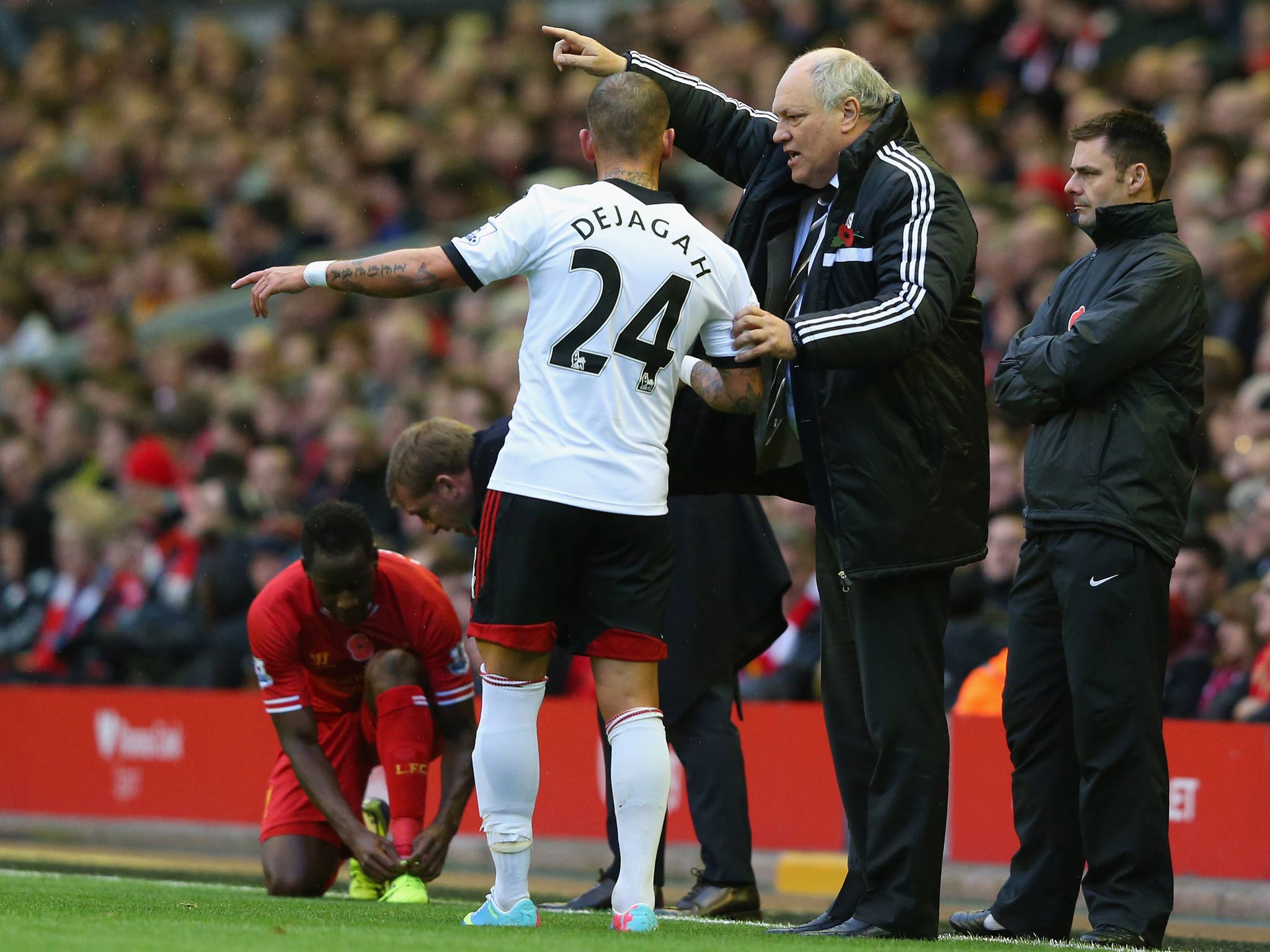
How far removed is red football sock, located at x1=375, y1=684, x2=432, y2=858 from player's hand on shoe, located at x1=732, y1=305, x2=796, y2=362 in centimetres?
243

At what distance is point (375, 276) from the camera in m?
5.39

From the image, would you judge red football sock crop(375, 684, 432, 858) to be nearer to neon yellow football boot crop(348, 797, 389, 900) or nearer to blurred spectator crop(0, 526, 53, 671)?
neon yellow football boot crop(348, 797, 389, 900)

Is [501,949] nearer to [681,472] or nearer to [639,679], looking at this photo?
[639,679]

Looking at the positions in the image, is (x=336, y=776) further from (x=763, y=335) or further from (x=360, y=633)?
(x=763, y=335)

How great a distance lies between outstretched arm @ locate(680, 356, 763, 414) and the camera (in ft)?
18.7

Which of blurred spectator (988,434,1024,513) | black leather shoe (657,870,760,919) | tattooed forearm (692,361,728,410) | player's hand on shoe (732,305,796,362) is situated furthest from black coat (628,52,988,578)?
blurred spectator (988,434,1024,513)

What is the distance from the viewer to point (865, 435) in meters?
5.58

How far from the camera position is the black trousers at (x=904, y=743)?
549 centimetres

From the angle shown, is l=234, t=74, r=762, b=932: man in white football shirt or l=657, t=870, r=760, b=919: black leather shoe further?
l=657, t=870, r=760, b=919: black leather shoe

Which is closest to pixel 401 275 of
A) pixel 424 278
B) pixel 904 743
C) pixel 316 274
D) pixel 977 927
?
pixel 424 278

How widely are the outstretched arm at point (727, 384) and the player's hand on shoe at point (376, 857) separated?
2294mm

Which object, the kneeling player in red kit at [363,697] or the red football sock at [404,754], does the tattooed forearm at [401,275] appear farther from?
the red football sock at [404,754]

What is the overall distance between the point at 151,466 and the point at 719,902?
8.90 m

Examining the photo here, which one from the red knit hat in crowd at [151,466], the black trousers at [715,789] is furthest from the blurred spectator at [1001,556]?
the red knit hat in crowd at [151,466]
